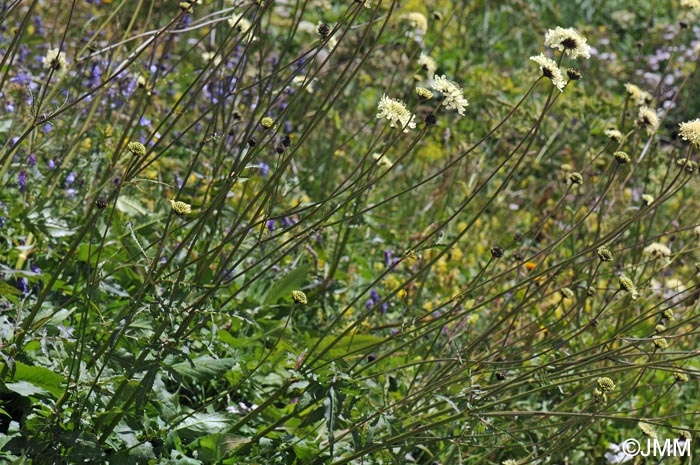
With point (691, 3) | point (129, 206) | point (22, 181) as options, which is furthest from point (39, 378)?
point (691, 3)

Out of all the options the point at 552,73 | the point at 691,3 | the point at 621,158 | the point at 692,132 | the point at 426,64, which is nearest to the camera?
the point at 552,73

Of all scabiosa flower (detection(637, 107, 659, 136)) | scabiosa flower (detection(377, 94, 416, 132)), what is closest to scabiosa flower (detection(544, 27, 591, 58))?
scabiosa flower (detection(377, 94, 416, 132))

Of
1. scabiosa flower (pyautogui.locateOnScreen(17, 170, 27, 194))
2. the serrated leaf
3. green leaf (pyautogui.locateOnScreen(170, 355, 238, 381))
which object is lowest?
green leaf (pyautogui.locateOnScreen(170, 355, 238, 381))

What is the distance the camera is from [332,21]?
6.45 meters

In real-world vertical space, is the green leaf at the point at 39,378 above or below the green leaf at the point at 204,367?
below

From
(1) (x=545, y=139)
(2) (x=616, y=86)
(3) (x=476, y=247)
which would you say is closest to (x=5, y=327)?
(3) (x=476, y=247)

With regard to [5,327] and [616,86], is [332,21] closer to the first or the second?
[616,86]

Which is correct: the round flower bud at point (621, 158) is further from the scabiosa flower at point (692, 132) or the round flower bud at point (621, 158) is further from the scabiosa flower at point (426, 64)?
the scabiosa flower at point (426, 64)

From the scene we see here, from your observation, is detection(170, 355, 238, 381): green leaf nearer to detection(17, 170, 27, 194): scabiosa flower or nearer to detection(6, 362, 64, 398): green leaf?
detection(6, 362, 64, 398): green leaf

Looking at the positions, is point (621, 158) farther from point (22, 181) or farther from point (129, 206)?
point (22, 181)

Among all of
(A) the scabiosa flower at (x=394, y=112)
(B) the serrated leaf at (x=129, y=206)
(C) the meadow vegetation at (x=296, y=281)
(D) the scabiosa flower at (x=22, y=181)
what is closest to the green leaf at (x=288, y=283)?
(C) the meadow vegetation at (x=296, y=281)

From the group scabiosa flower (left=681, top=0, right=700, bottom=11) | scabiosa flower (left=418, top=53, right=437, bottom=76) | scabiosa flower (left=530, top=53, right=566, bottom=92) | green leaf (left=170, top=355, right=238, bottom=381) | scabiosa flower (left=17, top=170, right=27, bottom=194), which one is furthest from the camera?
scabiosa flower (left=681, top=0, right=700, bottom=11)

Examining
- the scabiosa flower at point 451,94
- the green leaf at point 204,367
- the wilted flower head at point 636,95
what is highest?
the wilted flower head at point 636,95

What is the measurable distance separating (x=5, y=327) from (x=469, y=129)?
3.93 metres
